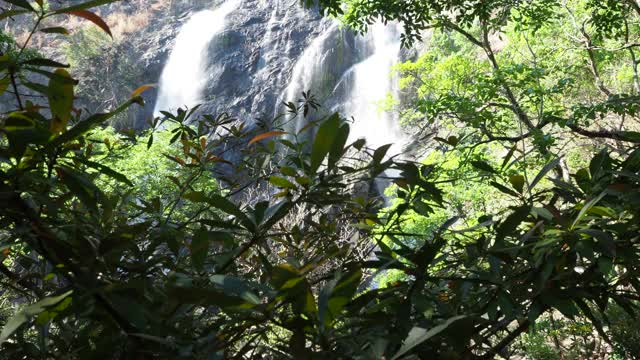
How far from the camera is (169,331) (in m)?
0.38

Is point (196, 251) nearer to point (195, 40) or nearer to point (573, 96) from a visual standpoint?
point (573, 96)

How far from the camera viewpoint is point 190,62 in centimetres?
1555

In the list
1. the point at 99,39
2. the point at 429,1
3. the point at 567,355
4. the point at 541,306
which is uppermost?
the point at 99,39

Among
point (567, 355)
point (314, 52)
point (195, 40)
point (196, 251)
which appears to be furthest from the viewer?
point (195, 40)

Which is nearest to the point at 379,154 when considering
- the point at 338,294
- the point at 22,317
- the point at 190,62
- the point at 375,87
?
the point at 338,294

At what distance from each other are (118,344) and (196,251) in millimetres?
98

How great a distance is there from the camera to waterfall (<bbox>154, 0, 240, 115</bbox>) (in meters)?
15.0

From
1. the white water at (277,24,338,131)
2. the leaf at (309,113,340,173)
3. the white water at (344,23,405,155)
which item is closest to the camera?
the leaf at (309,113,340,173)

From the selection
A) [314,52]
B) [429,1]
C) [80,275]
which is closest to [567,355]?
[429,1]

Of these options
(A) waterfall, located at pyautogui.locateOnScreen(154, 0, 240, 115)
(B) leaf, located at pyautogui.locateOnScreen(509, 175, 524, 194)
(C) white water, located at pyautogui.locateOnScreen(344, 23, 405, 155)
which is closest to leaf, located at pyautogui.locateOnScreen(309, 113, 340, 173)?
(B) leaf, located at pyautogui.locateOnScreen(509, 175, 524, 194)

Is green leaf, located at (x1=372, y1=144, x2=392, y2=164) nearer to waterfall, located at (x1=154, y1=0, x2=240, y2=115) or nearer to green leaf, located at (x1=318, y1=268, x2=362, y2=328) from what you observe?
green leaf, located at (x1=318, y1=268, x2=362, y2=328)

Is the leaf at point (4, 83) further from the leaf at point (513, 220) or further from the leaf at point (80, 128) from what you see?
the leaf at point (513, 220)

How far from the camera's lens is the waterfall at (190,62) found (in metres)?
15.0

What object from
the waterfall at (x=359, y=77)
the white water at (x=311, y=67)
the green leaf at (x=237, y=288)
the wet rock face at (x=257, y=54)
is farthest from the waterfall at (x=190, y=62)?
the green leaf at (x=237, y=288)
